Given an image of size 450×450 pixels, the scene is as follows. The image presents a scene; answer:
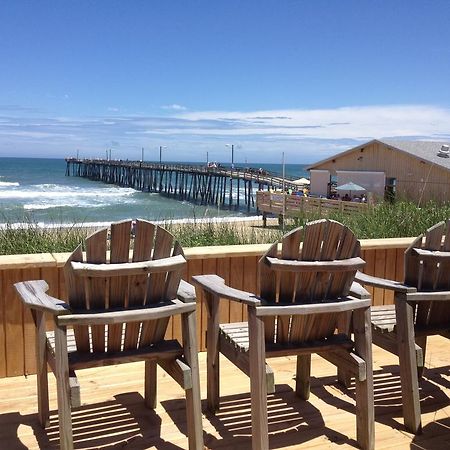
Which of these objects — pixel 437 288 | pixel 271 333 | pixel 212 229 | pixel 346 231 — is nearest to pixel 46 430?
pixel 271 333

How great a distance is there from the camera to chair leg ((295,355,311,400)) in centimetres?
291

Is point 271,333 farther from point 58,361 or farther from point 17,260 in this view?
point 17,260

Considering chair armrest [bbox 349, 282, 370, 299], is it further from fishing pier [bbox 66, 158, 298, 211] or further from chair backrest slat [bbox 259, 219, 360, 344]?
fishing pier [bbox 66, 158, 298, 211]

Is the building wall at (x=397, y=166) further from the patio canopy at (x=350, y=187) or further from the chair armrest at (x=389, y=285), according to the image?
the chair armrest at (x=389, y=285)

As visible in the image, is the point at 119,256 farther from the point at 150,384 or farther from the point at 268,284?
the point at 150,384

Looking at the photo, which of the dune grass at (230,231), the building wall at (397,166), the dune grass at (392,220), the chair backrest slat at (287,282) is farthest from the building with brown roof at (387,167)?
the chair backrest slat at (287,282)

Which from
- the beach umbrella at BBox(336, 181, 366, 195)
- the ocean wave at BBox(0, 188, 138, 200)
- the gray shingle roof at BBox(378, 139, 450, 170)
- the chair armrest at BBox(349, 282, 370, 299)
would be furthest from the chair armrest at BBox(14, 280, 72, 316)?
the ocean wave at BBox(0, 188, 138, 200)

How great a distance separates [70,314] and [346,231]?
1152 millimetres

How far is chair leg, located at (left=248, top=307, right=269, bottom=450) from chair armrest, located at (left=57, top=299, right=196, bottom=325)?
0.88ft

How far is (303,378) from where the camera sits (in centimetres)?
293

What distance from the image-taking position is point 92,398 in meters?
2.91

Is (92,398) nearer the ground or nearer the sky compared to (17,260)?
nearer the ground

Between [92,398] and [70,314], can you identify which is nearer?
[70,314]

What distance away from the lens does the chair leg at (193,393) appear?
7.57ft
